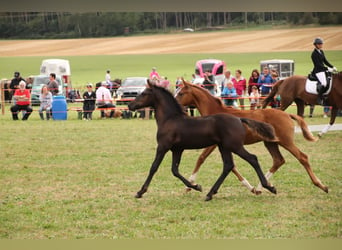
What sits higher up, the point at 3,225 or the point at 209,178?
the point at 3,225

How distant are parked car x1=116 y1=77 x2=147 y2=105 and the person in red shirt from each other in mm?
4463

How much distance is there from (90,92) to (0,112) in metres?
4.90

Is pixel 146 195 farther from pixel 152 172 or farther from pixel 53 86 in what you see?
pixel 53 86

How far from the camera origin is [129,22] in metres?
2.71

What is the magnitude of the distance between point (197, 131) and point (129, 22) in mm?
4227

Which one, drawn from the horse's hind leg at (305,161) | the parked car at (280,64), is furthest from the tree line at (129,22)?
the horse's hind leg at (305,161)

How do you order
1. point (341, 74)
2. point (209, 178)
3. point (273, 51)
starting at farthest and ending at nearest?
1. point (341, 74)
2. point (209, 178)
3. point (273, 51)

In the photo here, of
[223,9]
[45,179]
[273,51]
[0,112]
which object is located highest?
[223,9]

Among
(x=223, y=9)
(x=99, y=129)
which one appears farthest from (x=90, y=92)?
(x=223, y=9)

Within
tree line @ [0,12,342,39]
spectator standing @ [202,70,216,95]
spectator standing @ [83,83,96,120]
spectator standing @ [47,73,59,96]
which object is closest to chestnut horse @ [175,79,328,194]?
tree line @ [0,12,342,39]

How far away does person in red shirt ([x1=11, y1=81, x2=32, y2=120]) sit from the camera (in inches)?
751

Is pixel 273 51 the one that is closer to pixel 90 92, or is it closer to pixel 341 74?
pixel 341 74

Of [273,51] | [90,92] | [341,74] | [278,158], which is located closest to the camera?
[273,51]

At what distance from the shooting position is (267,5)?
1.97 meters
